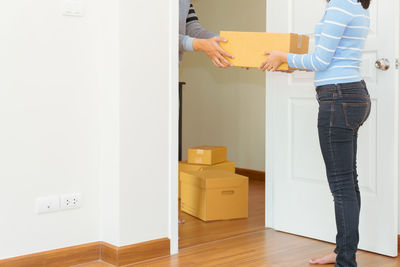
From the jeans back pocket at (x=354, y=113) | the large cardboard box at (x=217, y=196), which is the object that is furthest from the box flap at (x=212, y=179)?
the jeans back pocket at (x=354, y=113)

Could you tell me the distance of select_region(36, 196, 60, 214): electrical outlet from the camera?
8.13ft

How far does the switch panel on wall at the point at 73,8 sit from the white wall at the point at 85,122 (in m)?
0.03

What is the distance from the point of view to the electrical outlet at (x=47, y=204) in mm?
2477

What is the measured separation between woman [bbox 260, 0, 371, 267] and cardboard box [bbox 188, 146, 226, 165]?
1.95 meters

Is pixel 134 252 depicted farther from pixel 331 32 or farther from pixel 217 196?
pixel 331 32

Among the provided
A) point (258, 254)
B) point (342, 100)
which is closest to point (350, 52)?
point (342, 100)

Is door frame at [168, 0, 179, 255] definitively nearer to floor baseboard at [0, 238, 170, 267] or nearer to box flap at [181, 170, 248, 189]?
floor baseboard at [0, 238, 170, 267]

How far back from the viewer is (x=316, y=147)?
3059mm

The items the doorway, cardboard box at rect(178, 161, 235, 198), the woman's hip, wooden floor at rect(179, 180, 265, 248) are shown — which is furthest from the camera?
the doorway

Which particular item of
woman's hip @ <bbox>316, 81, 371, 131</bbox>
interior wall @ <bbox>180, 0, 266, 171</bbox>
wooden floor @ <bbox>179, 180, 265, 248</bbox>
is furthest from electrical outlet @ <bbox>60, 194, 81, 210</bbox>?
interior wall @ <bbox>180, 0, 266, 171</bbox>

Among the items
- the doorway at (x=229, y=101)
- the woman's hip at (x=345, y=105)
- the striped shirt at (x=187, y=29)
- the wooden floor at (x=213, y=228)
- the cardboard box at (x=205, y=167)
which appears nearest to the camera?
the woman's hip at (x=345, y=105)

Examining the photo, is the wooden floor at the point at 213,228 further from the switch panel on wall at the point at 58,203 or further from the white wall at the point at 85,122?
the switch panel on wall at the point at 58,203

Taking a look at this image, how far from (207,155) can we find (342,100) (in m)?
2.08

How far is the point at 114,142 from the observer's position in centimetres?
259
